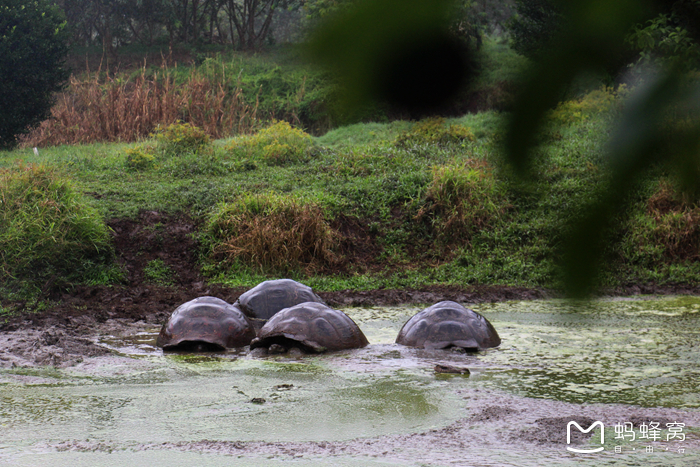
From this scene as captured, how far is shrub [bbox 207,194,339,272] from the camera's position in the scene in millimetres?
8953

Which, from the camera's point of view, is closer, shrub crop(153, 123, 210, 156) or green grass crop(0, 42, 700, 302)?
green grass crop(0, 42, 700, 302)

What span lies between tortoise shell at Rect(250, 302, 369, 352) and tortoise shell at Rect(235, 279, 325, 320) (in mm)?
1004

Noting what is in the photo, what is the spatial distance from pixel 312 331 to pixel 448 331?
1079 millimetres

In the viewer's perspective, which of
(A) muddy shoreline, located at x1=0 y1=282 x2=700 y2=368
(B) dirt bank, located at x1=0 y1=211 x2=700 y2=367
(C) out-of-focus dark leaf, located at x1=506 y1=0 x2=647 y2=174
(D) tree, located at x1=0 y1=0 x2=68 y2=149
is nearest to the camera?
(C) out-of-focus dark leaf, located at x1=506 y1=0 x2=647 y2=174

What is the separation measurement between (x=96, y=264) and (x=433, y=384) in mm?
5444

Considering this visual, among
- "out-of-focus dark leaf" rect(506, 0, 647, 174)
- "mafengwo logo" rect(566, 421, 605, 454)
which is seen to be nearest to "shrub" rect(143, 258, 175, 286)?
"mafengwo logo" rect(566, 421, 605, 454)

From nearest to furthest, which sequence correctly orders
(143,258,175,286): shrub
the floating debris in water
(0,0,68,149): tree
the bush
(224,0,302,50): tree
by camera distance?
1. (224,0,302,50): tree
2. (0,0,68,149): tree
3. the floating debris in water
4. the bush
5. (143,258,175,286): shrub

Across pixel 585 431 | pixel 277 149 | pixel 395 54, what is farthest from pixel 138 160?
pixel 395 54

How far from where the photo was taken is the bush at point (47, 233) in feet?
26.2

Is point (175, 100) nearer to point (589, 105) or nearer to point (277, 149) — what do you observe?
point (589, 105)

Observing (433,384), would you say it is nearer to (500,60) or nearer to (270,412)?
(270,412)

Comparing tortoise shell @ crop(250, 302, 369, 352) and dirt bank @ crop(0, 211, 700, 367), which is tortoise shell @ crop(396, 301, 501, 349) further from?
dirt bank @ crop(0, 211, 700, 367)

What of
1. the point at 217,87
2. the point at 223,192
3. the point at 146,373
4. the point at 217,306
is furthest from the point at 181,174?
the point at 217,87

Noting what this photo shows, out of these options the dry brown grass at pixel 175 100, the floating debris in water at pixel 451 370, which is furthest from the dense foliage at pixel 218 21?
the floating debris in water at pixel 451 370
